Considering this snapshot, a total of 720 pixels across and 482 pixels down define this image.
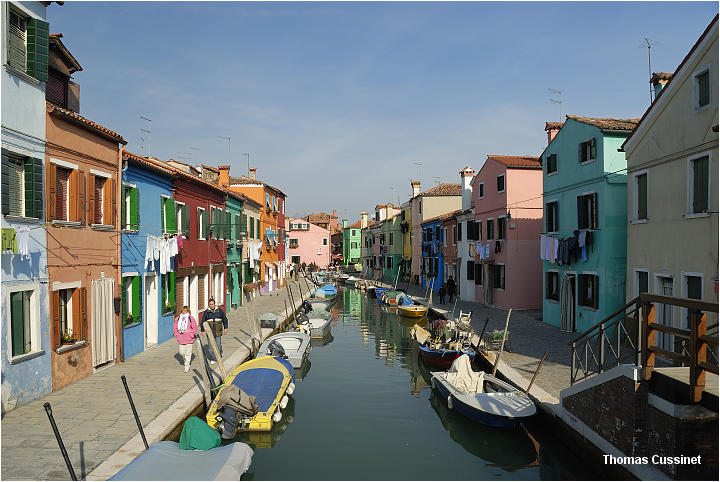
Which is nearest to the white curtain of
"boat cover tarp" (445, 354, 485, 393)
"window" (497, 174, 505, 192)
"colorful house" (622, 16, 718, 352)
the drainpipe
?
the drainpipe

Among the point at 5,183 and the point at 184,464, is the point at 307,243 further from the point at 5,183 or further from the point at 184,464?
Answer: the point at 184,464

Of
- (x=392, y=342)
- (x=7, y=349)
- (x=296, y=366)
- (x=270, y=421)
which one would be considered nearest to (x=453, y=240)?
(x=392, y=342)

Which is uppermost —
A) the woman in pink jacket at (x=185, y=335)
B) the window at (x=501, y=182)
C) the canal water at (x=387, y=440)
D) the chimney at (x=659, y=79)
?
the chimney at (x=659, y=79)

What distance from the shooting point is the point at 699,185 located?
1351 cm

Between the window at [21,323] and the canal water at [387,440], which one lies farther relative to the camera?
the window at [21,323]

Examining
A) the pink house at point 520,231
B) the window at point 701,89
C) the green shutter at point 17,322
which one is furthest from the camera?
the pink house at point 520,231

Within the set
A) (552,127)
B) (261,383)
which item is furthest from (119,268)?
(552,127)

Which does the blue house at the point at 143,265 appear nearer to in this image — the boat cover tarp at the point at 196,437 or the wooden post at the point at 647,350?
the boat cover tarp at the point at 196,437

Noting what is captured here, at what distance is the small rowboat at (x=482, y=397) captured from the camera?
12.1 metres

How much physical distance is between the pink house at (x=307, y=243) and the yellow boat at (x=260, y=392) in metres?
72.5

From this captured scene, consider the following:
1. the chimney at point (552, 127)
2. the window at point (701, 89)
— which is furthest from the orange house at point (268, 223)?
the window at point (701, 89)

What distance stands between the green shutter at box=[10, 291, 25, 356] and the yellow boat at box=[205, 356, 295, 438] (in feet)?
14.2

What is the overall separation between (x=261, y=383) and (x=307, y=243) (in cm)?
7483

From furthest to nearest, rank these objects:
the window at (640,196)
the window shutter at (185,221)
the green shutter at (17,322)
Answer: the window shutter at (185,221), the window at (640,196), the green shutter at (17,322)
